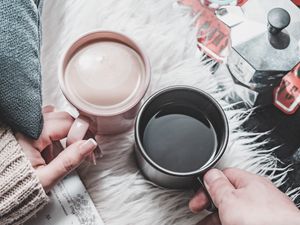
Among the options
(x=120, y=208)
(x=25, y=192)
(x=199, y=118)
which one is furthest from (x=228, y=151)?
(x=25, y=192)

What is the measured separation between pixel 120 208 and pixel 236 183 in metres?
0.17

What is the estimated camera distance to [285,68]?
0.74 metres

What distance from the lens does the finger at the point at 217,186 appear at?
2.18 ft

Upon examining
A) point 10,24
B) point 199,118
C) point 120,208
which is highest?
point 10,24

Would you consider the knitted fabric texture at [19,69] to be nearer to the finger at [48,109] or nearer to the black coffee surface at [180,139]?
the finger at [48,109]

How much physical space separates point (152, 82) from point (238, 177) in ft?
0.66

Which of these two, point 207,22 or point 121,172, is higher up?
point 207,22

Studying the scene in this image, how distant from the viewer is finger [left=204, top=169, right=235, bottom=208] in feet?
2.18

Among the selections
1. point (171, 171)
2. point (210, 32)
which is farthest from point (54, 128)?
point (210, 32)

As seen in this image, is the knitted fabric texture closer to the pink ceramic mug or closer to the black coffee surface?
the pink ceramic mug

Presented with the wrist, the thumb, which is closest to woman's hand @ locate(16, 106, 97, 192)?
the thumb

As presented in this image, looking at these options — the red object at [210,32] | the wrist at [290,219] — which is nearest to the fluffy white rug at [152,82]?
the red object at [210,32]

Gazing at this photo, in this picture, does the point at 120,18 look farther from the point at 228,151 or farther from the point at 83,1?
the point at 228,151

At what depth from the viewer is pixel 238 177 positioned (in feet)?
2.32
